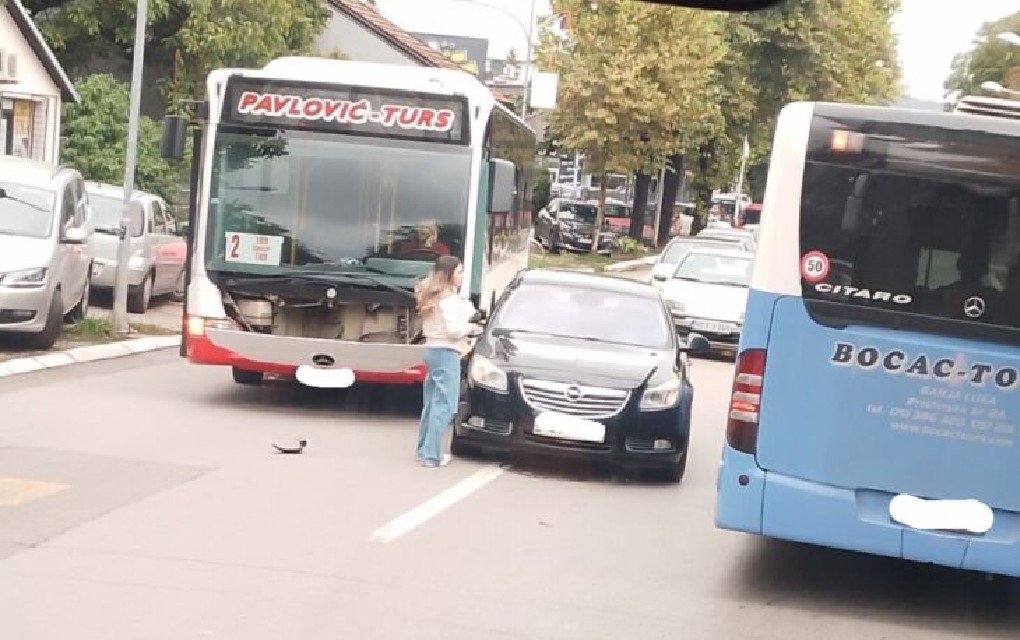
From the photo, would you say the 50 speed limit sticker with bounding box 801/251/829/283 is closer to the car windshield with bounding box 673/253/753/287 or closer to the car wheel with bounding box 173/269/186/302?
the car windshield with bounding box 673/253/753/287

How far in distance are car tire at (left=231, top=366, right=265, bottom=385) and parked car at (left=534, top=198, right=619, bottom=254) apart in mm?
37392

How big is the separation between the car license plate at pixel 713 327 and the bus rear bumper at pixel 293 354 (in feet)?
33.8

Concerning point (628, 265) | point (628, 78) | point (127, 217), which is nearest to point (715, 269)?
point (127, 217)

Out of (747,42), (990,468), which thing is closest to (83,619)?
(990,468)

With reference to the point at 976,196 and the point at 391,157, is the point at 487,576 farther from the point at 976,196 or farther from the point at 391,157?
the point at 391,157

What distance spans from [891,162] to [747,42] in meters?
50.1

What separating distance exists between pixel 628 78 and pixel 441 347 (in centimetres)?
3627

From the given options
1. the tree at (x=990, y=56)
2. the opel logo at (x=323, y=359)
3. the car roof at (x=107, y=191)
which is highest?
the tree at (x=990, y=56)

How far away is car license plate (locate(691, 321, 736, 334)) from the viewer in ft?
79.7

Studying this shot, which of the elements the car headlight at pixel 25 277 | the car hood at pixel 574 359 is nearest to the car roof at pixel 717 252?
the car headlight at pixel 25 277

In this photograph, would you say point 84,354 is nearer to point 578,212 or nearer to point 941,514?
point 941,514

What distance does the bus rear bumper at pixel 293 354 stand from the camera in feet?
47.9

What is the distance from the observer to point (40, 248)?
17.5 metres

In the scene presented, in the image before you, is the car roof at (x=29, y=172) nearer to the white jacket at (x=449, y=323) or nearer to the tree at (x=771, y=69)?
the white jacket at (x=449, y=323)
